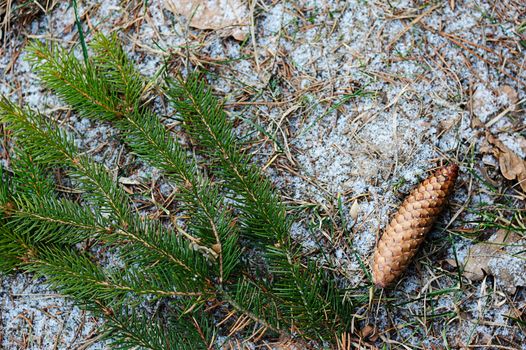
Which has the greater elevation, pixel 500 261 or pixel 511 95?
pixel 511 95

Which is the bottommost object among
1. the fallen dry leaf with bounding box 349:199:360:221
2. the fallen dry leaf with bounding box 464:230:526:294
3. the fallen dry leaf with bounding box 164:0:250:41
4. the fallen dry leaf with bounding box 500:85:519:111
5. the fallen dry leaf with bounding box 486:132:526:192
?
the fallen dry leaf with bounding box 464:230:526:294

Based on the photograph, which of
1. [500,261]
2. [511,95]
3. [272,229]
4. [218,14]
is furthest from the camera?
[218,14]

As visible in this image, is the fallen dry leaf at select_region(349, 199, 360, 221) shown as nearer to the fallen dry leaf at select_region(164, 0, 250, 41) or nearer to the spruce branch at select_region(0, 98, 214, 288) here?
the spruce branch at select_region(0, 98, 214, 288)

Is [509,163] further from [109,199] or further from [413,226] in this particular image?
[109,199]

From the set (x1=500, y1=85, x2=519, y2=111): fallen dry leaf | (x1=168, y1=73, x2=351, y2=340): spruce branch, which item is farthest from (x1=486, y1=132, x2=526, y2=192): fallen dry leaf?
(x1=168, y1=73, x2=351, y2=340): spruce branch

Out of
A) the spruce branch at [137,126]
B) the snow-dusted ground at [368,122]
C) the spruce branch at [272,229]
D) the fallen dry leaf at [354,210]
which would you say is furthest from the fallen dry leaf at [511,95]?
the spruce branch at [137,126]

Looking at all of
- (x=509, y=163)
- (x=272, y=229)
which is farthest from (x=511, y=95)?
(x=272, y=229)
